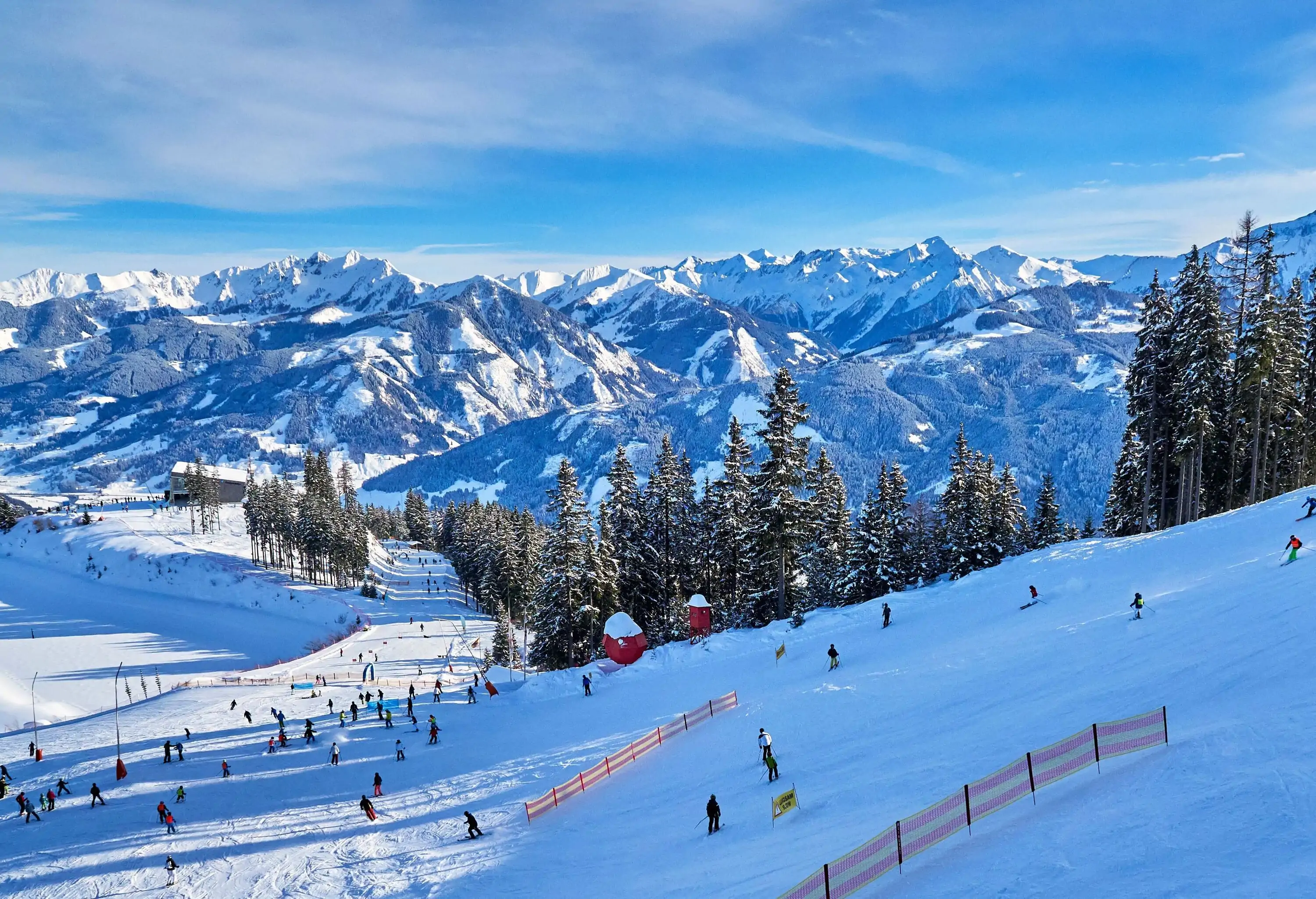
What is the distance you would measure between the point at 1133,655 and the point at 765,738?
36.7ft

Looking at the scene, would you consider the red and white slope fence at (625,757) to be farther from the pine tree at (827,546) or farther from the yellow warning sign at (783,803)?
the pine tree at (827,546)

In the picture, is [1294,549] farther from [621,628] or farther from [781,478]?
[621,628]

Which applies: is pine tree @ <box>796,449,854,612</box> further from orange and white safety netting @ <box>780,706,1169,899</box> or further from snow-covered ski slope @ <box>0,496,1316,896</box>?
orange and white safety netting @ <box>780,706,1169,899</box>

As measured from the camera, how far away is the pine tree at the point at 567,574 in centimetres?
4528

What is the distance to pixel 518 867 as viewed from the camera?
21391 mm

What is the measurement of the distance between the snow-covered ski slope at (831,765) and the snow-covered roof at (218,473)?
105 m

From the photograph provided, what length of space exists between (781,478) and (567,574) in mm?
14757

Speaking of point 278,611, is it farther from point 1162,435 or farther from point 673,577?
point 1162,435

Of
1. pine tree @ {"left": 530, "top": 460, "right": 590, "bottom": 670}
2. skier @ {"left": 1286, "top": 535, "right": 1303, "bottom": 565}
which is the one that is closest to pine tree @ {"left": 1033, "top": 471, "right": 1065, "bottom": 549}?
skier @ {"left": 1286, "top": 535, "right": 1303, "bottom": 565}

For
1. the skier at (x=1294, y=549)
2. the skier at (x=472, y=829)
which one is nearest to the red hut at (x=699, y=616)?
the skier at (x=472, y=829)

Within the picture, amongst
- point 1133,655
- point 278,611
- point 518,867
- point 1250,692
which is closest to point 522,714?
point 518,867

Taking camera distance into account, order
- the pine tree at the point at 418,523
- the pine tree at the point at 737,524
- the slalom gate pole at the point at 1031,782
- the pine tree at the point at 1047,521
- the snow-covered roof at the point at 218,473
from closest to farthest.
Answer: the slalom gate pole at the point at 1031,782 < the pine tree at the point at 737,524 < the pine tree at the point at 1047,521 < the snow-covered roof at the point at 218,473 < the pine tree at the point at 418,523

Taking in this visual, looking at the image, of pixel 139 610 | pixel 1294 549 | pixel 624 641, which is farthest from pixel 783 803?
pixel 139 610

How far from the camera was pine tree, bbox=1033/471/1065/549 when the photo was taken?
62.3 m
